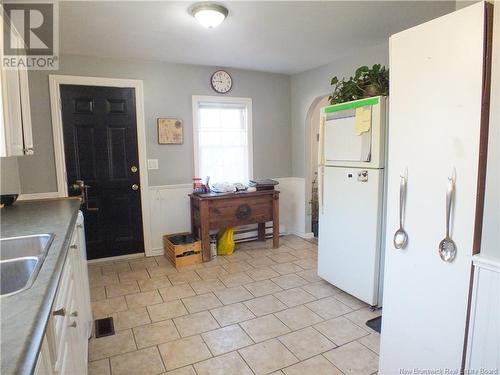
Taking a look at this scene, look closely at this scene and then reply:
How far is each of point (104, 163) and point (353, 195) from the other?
2.72m

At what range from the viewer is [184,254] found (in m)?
3.60

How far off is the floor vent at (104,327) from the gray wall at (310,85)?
3052 mm

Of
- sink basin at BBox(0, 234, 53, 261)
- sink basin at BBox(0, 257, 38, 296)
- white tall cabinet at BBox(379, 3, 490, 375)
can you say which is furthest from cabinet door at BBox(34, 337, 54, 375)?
white tall cabinet at BBox(379, 3, 490, 375)

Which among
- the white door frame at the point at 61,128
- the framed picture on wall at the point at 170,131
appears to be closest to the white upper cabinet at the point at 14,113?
the white door frame at the point at 61,128

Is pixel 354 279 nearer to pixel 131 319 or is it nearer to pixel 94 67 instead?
pixel 131 319

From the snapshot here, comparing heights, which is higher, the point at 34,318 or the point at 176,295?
the point at 34,318

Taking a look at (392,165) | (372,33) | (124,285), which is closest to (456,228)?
(392,165)

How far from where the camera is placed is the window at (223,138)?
4081 mm

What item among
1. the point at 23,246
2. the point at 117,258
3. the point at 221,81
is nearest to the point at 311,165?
the point at 221,81

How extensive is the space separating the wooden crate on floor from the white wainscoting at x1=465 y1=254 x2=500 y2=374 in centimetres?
280

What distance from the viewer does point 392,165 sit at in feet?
5.26

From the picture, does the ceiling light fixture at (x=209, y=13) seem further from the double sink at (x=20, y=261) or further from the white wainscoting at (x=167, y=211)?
the white wainscoting at (x=167, y=211)

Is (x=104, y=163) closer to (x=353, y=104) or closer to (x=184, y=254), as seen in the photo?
(x=184, y=254)

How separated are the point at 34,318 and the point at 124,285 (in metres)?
2.50
